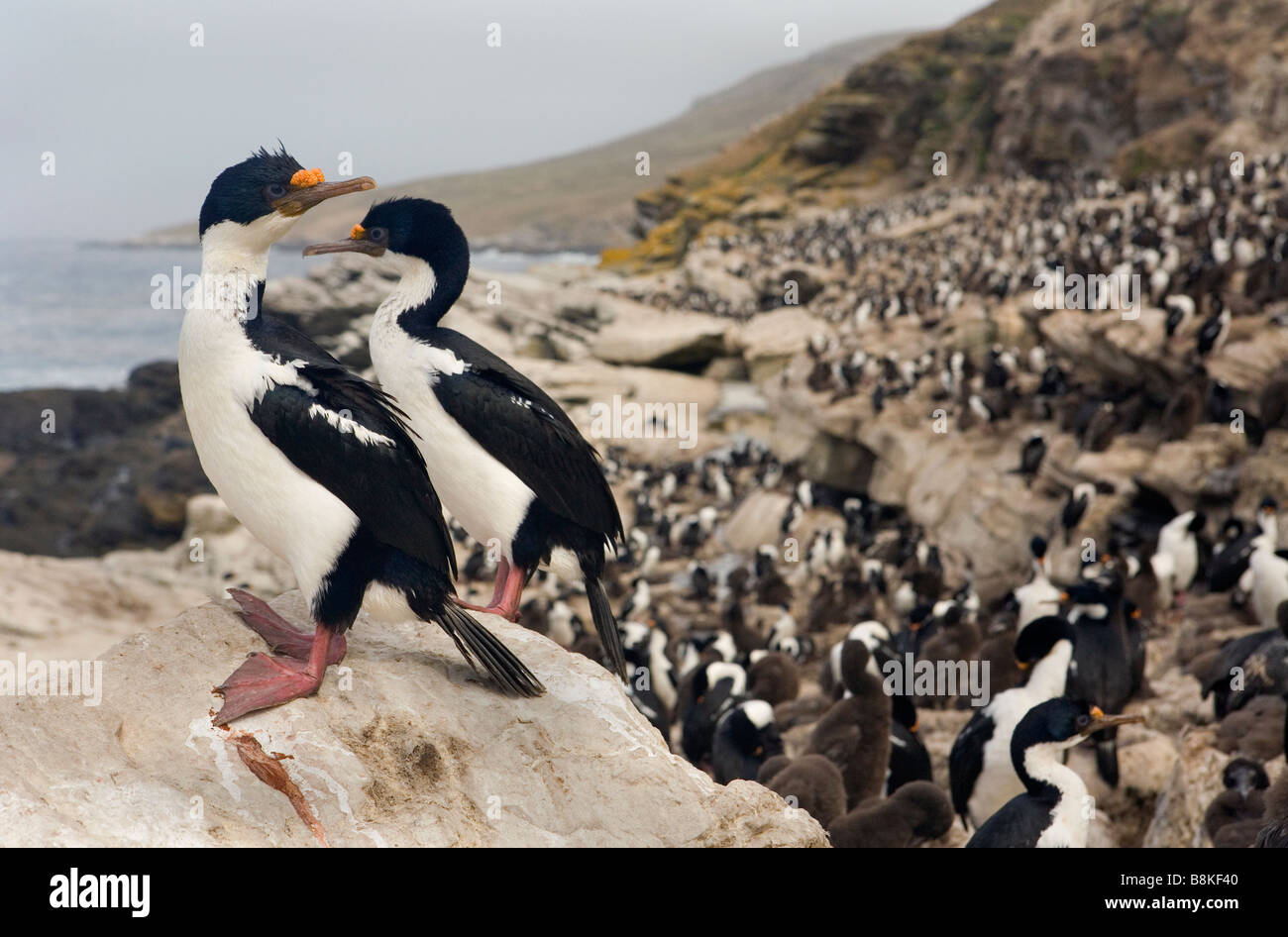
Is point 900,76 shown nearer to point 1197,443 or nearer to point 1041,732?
point 1197,443

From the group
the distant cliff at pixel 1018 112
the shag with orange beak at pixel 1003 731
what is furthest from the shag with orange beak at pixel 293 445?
the distant cliff at pixel 1018 112

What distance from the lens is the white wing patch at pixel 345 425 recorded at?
3.90m

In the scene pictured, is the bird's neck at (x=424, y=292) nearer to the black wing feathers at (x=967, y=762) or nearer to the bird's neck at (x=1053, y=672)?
the black wing feathers at (x=967, y=762)

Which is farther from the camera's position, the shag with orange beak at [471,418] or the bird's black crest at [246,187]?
the shag with orange beak at [471,418]

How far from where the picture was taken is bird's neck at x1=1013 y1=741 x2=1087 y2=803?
5672 millimetres

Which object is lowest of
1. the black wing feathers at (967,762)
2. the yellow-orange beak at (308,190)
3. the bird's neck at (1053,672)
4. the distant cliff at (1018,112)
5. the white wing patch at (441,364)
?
the black wing feathers at (967,762)

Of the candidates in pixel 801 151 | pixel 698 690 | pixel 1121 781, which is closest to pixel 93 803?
pixel 1121 781

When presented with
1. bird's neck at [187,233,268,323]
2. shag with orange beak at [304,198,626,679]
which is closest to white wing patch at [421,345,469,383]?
shag with orange beak at [304,198,626,679]

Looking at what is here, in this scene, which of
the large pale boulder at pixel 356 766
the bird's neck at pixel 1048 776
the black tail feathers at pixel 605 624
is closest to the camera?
the large pale boulder at pixel 356 766

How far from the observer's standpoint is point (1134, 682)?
1072cm

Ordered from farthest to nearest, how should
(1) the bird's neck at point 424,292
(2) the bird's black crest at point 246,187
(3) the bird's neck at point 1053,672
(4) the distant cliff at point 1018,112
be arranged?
(4) the distant cliff at point 1018,112 < (3) the bird's neck at point 1053,672 < (1) the bird's neck at point 424,292 < (2) the bird's black crest at point 246,187

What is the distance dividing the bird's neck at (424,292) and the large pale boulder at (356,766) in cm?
145

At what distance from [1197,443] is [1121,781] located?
863 centimetres
